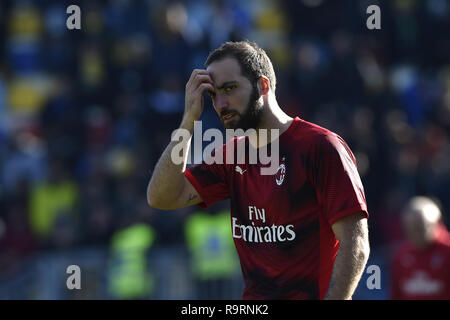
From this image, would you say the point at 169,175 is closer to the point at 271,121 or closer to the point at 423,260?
the point at 271,121

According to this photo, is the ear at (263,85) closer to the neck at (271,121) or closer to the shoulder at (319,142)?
the neck at (271,121)

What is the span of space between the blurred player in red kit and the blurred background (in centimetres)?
124

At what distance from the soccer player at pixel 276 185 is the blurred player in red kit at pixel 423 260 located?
12.8 feet

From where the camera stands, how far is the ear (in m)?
4.84

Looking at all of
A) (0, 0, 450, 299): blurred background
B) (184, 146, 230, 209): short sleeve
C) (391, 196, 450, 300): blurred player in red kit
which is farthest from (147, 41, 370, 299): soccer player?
(0, 0, 450, 299): blurred background

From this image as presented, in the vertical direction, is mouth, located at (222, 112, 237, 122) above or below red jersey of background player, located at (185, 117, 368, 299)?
above

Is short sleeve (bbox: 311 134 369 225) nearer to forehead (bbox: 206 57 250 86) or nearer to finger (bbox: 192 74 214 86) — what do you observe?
forehead (bbox: 206 57 250 86)

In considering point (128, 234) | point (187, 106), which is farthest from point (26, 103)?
point (187, 106)

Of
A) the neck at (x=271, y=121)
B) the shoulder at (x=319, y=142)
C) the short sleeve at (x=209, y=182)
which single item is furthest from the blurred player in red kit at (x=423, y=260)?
the shoulder at (x=319, y=142)

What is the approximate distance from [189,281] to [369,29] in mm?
4630

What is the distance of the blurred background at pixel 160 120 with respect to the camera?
10469mm

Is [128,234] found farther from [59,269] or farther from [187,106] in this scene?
[187,106]

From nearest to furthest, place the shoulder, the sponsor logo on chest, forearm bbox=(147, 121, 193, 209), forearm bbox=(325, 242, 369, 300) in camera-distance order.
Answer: forearm bbox=(325, 242, 369, 300) → the shoulder → the sponsor logo on chest → forearm bbox=(147, 121, 193, 209)

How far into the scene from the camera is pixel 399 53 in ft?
40.4
